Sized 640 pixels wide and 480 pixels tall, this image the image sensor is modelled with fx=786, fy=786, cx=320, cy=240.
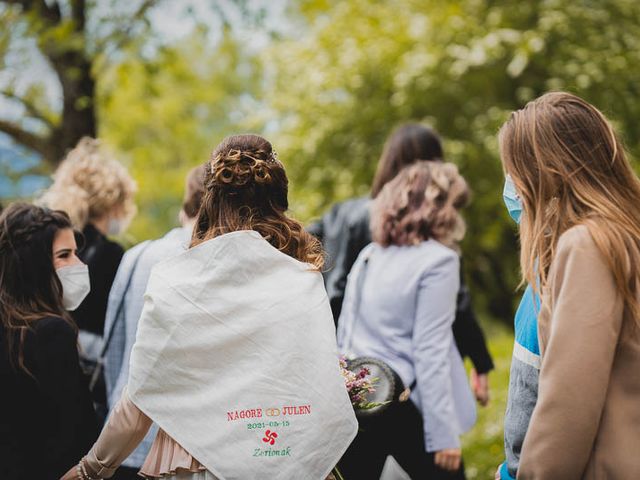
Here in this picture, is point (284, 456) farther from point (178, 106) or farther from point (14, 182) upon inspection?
point (178, 106)

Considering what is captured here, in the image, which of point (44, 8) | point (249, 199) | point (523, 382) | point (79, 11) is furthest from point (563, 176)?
point (44, 8)

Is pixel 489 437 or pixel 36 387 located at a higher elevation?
pixel 36 387

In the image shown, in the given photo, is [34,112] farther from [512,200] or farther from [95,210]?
[512,200]

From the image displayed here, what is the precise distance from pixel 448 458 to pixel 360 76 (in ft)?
25.9

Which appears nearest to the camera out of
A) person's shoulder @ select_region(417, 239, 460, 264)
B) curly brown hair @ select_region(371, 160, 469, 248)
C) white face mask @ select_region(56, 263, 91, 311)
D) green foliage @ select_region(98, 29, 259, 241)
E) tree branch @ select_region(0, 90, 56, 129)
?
white face mask @ select_region(56, 263, 91, 311)

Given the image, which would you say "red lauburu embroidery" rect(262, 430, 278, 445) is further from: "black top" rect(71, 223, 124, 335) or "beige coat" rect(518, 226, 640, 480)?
"black top" rect(71, 223, 124, 335)

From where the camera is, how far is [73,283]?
3477mm

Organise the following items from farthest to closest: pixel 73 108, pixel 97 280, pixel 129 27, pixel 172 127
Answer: pixel 172 127, pixel 73 108, pixel 129 27, pixel 97 280

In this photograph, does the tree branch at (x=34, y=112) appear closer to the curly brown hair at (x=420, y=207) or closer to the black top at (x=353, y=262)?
the black top at (x=353, y=262)

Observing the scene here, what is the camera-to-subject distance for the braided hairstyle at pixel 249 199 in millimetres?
2711

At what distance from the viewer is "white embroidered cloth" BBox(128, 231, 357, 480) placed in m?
2.55

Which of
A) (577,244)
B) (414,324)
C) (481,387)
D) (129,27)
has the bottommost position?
(481,387)

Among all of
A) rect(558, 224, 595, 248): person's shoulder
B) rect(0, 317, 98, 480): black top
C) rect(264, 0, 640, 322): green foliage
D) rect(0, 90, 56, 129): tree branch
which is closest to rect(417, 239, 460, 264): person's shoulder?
rect(558, 224, 595, 248): person's shoulder

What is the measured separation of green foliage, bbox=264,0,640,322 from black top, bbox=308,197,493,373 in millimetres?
5075
